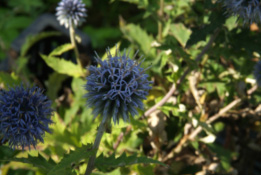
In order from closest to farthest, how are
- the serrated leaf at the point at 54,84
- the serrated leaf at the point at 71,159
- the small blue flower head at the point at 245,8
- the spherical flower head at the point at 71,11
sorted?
1. the serrated leaf at the point at 71,159
2. the small blue flower head at the point at 245,8
3. the spherical flower head at the point at 71,11
4. the serrated leaf at the point at 54,84

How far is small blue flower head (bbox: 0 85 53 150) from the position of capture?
85cm

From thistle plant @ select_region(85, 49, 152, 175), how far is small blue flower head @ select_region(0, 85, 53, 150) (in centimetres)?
17

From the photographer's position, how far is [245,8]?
3.17 ft

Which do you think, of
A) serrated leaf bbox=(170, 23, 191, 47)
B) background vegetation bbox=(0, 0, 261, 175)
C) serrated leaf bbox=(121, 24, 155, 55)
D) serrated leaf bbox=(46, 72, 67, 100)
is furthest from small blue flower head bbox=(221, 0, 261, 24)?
serrated leaf bbox=(46, 72, 67, 100)

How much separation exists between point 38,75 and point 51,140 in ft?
3.02

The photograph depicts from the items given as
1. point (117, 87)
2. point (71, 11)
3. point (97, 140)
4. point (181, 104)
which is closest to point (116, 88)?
point (117, 87)

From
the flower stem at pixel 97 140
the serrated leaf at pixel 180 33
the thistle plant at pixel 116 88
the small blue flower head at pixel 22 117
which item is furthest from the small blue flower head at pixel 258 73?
the small blue flower head at pixel 22 117

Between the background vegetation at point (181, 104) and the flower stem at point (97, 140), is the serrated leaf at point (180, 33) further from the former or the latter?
the flower stem at point (97, 140)

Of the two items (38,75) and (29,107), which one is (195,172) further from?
(38,75)

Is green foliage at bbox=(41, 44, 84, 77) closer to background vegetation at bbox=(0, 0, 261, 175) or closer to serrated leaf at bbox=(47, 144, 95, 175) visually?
background vegetation at bbox=(0, 0, 261, 175)

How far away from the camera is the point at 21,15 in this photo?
2.66m

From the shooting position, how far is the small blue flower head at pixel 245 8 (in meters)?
0.96

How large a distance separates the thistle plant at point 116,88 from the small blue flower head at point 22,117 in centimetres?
17

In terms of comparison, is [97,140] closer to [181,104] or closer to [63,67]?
[181,104]
